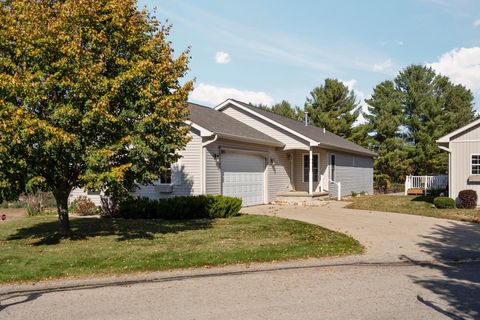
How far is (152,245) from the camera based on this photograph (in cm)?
1094

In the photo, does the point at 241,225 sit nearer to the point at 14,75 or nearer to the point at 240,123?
the point at 14,75

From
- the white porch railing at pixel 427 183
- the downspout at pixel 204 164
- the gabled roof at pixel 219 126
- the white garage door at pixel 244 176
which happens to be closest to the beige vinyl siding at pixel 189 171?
the downspout at pixel 204 164

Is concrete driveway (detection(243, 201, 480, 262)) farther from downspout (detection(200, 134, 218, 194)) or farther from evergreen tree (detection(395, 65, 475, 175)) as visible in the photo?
evergreen tree (detection(395, 65, 475, 175))

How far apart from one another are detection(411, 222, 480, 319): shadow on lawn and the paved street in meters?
0.02

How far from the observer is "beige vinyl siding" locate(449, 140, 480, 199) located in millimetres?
21438

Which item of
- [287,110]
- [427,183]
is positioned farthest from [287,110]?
[427,183]

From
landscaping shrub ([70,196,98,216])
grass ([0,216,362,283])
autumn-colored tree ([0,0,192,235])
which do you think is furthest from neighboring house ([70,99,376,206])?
autumn-colored tree ([0,0,192,235])

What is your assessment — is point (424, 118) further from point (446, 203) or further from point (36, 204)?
point (36, 204)

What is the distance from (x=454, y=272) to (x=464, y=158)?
14.9m

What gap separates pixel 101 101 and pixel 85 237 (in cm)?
433

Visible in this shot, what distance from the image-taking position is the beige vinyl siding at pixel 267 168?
1805cm

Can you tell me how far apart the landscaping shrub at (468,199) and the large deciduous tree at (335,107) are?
29471mm

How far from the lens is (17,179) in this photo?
1064cm

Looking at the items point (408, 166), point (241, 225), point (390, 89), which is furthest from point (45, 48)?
point (390, 89)
